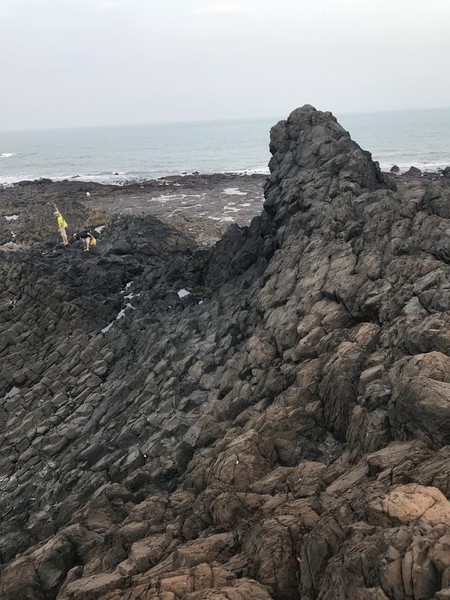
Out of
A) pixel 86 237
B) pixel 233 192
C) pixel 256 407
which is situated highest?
pixel 233 192

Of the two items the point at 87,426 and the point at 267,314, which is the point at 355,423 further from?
the point at 87,426

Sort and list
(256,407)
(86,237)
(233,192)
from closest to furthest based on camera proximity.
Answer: (256,407), (86,237), (233,192)

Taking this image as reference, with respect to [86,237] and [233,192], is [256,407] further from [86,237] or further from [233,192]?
[233,192]

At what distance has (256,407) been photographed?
15898mm

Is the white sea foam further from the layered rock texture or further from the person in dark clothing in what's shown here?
the layered rock texture

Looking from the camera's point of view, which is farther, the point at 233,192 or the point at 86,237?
the point at 233,192

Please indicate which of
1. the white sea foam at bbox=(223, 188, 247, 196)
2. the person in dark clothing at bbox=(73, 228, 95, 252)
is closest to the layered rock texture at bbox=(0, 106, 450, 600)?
the person in dark clothing at bbox=(73, 228, 95, 252)

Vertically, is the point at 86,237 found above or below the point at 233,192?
below

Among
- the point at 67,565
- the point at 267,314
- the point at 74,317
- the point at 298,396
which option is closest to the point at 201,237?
the point at 74,317

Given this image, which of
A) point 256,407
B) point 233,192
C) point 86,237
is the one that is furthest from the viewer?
point 233,192

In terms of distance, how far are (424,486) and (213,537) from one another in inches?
185

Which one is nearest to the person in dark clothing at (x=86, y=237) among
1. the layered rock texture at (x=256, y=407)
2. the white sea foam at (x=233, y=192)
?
the layered rock texture at (x=256, y=407)

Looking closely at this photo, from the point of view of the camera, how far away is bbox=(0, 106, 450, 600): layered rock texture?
352 inches

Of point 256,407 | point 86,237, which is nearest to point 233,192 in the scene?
point 86,237
